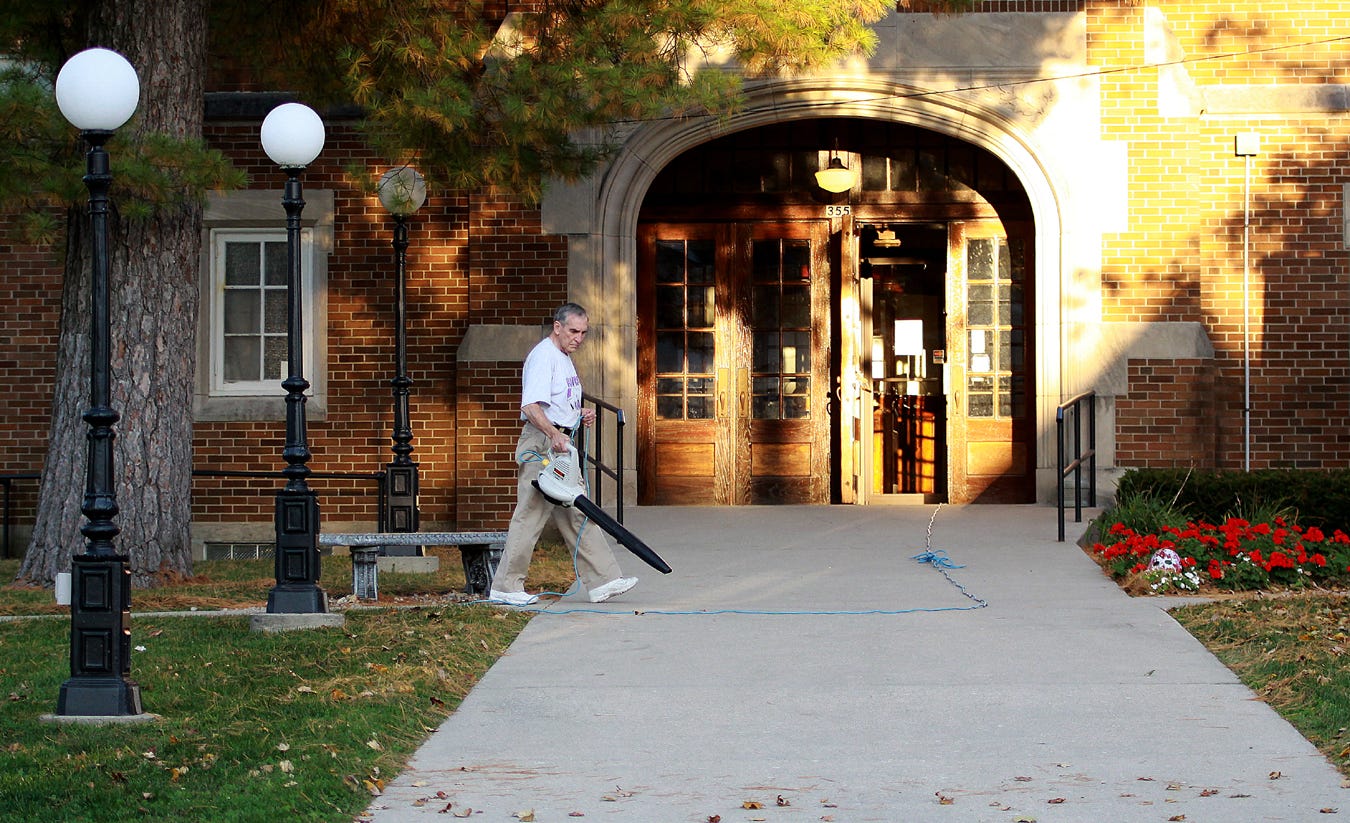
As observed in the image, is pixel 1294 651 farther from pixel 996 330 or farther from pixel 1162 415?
pixel 996 330

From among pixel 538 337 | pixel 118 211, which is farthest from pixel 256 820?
pixel 538 337

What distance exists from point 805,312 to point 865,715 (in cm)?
892

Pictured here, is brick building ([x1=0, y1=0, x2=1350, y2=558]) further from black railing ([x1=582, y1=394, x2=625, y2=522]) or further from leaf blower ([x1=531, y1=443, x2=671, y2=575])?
leaf blower ([x1=531, y1=443, x2=671, y2=575])

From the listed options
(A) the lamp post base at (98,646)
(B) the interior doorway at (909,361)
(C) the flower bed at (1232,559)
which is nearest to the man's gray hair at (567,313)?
(A) the lamp post base at (98,646)

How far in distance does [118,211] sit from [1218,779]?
771cm

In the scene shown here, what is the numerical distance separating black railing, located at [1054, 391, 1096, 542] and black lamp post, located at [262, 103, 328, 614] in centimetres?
531

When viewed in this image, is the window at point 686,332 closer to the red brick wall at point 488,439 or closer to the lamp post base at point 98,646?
the red brick wall at point 488,439

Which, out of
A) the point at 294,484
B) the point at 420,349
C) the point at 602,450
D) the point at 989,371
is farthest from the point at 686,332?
the point at 294,484

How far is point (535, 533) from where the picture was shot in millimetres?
9453

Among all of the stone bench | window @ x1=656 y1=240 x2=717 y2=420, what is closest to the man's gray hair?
the stone bench

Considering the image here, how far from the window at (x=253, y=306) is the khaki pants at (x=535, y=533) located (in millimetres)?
5373

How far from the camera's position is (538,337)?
1380cm

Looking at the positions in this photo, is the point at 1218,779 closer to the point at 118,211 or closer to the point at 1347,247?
the point at 118,211

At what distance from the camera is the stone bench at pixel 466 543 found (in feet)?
32.0
